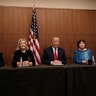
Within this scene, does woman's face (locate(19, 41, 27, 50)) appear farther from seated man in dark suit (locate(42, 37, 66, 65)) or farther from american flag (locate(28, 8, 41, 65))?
american flag (locate(28, 8, 41, 65))

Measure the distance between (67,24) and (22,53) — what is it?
2.20m

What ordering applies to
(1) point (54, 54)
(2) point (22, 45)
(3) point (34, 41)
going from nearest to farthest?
(2) point (22, 45)
(1) point (54, 54)
(3) point (34, 41)

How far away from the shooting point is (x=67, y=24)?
5590mm

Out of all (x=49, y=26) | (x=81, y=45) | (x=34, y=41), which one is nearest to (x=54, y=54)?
(x=81, y=45)

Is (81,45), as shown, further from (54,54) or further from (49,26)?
(49,26)

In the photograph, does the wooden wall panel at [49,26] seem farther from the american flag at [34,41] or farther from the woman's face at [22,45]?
the woman's face at [22,45]
